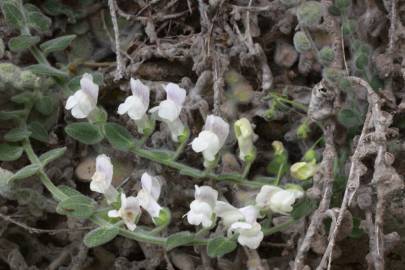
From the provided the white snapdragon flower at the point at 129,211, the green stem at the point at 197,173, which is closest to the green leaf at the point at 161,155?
the green stem at the point at 197,173

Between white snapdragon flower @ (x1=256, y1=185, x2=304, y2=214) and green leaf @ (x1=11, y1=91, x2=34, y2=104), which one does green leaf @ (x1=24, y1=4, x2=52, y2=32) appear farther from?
white snapdragon flower @ (x1=256, y1=185, x2=304, y2=214)

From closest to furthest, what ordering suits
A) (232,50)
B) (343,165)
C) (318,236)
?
(318,236)
(343,165)
(232,50)

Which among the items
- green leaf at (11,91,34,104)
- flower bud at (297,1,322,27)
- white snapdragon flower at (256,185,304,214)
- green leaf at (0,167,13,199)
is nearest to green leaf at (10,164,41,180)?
green leaf at (0,167,13,199)

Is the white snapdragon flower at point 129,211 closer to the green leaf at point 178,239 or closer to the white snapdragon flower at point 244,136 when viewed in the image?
the green leaf at point 178,239

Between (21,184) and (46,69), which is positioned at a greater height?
(46,69)

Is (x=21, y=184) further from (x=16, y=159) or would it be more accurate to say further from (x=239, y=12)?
(x=239, y=12)

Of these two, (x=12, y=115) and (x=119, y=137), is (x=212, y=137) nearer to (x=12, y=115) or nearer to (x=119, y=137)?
(x=119, y=137)

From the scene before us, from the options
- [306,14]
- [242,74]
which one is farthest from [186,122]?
[306,14]
